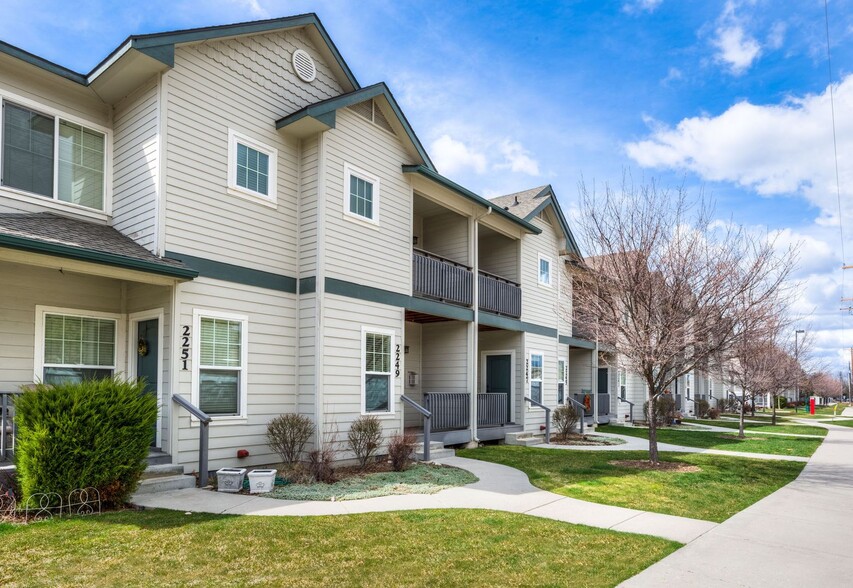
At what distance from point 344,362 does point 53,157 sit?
238 inches

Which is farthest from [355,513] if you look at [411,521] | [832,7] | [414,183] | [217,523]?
[832,7]

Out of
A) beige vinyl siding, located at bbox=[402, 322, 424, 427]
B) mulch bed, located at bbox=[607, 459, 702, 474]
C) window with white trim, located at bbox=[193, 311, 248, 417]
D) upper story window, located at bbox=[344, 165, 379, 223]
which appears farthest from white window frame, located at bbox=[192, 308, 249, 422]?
mulch bed, located at bbox=[607, 459, 702, 474]

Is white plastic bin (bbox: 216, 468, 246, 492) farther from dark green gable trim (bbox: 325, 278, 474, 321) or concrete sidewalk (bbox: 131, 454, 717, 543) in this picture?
dark green gable trim (bbox: 325, 278, 474, 321)

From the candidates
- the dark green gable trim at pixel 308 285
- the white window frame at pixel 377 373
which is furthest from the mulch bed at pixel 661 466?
the dark green gable trim at pixel 308 285

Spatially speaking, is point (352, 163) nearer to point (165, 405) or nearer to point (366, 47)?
point (366, 47)

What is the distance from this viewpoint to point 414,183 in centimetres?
1396

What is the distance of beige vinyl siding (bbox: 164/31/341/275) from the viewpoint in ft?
31.4

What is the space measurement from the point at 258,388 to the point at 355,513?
3.79m

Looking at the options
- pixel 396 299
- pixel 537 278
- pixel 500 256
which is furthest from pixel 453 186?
pixel 537 278

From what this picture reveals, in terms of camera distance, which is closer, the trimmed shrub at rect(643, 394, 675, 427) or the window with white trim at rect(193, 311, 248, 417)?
the window with white trim at rect(193, 311, 248, 417)

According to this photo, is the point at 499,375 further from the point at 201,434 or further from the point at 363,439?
the point at 201,434

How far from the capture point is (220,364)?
32.3 feet

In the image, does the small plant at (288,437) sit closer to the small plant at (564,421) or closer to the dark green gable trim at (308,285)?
the dark green gable trim at (308,285)

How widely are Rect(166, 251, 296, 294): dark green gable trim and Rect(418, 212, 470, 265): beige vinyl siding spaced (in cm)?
590
